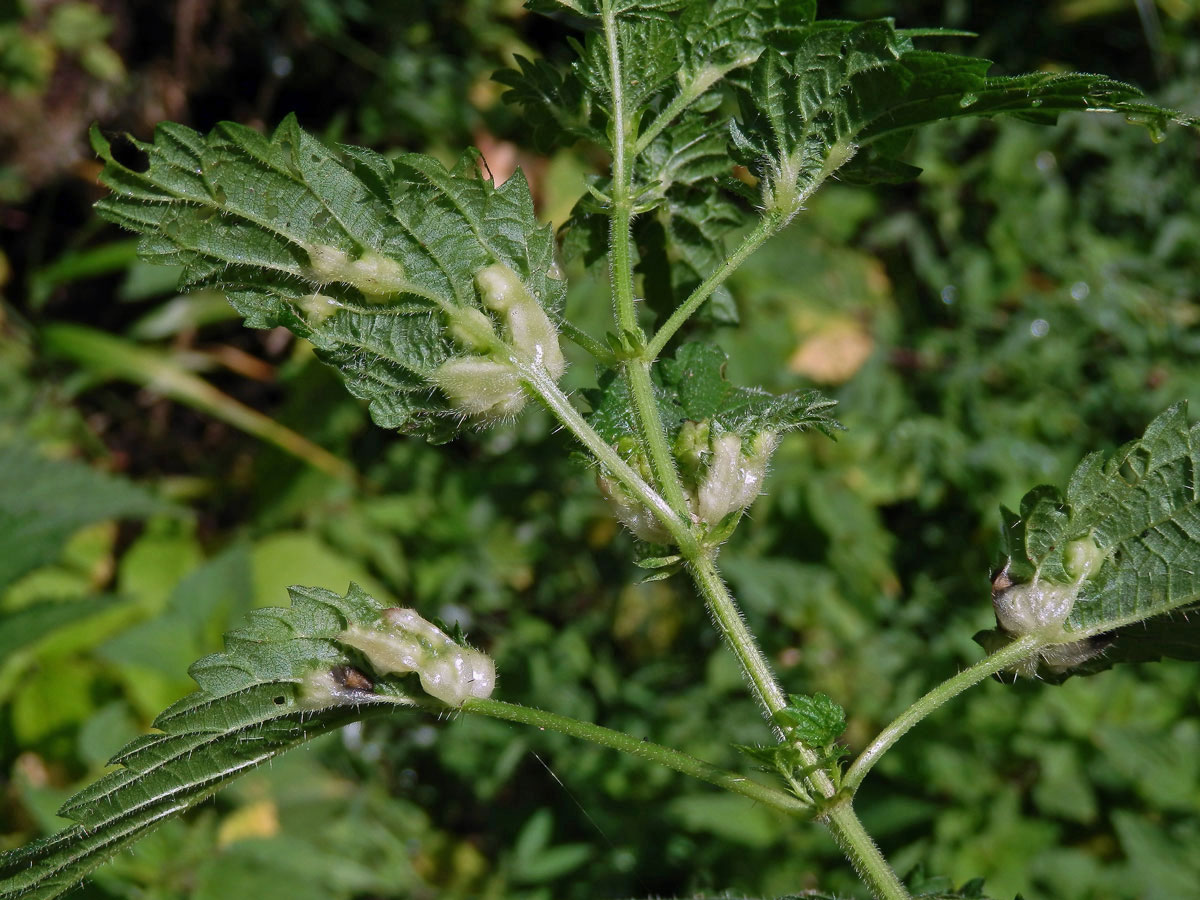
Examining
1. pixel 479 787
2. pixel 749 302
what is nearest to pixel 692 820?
pixel 479 787

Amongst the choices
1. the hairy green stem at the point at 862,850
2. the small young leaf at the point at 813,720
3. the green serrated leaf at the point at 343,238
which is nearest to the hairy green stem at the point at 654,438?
the green serrated leaf at the point at 343,238

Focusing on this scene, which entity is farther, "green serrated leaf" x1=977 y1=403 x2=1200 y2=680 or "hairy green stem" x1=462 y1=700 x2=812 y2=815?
"green serrated leaf" x1=977 y1=403 x2=1200 y2=680

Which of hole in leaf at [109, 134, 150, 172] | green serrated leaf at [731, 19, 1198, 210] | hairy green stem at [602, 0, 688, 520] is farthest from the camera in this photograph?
hole in leaf at [109, 134, 150, 172]

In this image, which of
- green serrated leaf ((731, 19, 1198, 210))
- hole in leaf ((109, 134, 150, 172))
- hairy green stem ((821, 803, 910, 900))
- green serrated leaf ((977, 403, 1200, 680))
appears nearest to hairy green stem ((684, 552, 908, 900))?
hairy green stem ((821, 803, 910, 900))

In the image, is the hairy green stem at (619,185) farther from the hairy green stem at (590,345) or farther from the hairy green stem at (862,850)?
the hairy green stem at (862,850)

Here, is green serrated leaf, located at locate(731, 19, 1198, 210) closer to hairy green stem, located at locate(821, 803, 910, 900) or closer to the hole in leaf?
hairy green stem, located at locate(821, 803, 910, 900)

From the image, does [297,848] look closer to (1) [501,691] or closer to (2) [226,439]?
(1) [501,691]

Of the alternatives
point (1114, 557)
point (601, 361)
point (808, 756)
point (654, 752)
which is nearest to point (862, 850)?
point (808, 756)
